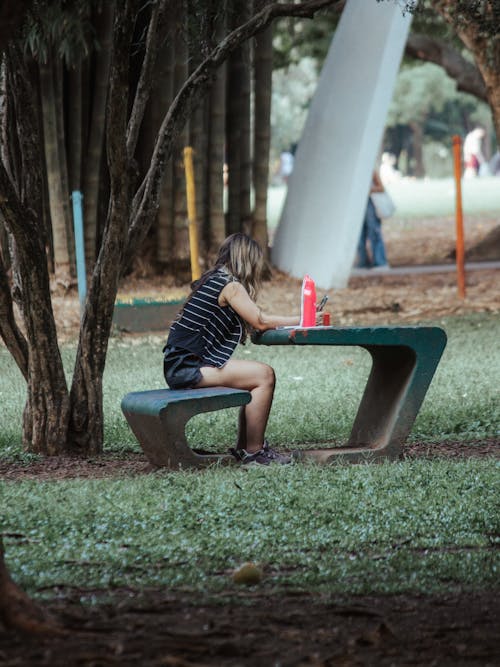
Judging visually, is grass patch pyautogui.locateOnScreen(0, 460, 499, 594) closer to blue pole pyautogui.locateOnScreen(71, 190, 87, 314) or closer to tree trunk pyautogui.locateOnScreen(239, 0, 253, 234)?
blue pole pyautogui.locateOnScreen(71, 190, 87, 314)

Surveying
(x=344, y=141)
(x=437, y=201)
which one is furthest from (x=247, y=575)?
(x=437, y=201)

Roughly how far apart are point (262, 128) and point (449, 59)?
3.98m

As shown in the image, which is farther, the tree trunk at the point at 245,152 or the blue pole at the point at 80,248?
the tree trunk at the point at 245,152

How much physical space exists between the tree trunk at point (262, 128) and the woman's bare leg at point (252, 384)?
10.3 metres

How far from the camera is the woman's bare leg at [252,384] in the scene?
270 inches

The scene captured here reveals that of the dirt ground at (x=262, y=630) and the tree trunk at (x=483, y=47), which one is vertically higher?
the tree trunk at (x=483, y=47)

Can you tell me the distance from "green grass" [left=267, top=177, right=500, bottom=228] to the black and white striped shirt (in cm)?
2278

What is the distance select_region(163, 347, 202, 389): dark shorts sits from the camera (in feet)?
22.6

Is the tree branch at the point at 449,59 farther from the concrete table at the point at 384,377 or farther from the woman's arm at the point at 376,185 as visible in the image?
the concrete table at the point at 384,377

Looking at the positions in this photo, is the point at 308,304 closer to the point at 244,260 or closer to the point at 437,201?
the point at 244,260

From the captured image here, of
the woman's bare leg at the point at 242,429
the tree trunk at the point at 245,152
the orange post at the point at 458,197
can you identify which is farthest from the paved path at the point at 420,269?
the woman's bare leg at the point at 242,429

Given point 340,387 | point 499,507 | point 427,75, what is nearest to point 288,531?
point 499,507

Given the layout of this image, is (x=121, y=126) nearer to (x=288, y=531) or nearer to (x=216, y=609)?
(x=288, y=531)

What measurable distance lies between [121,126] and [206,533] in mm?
2754
